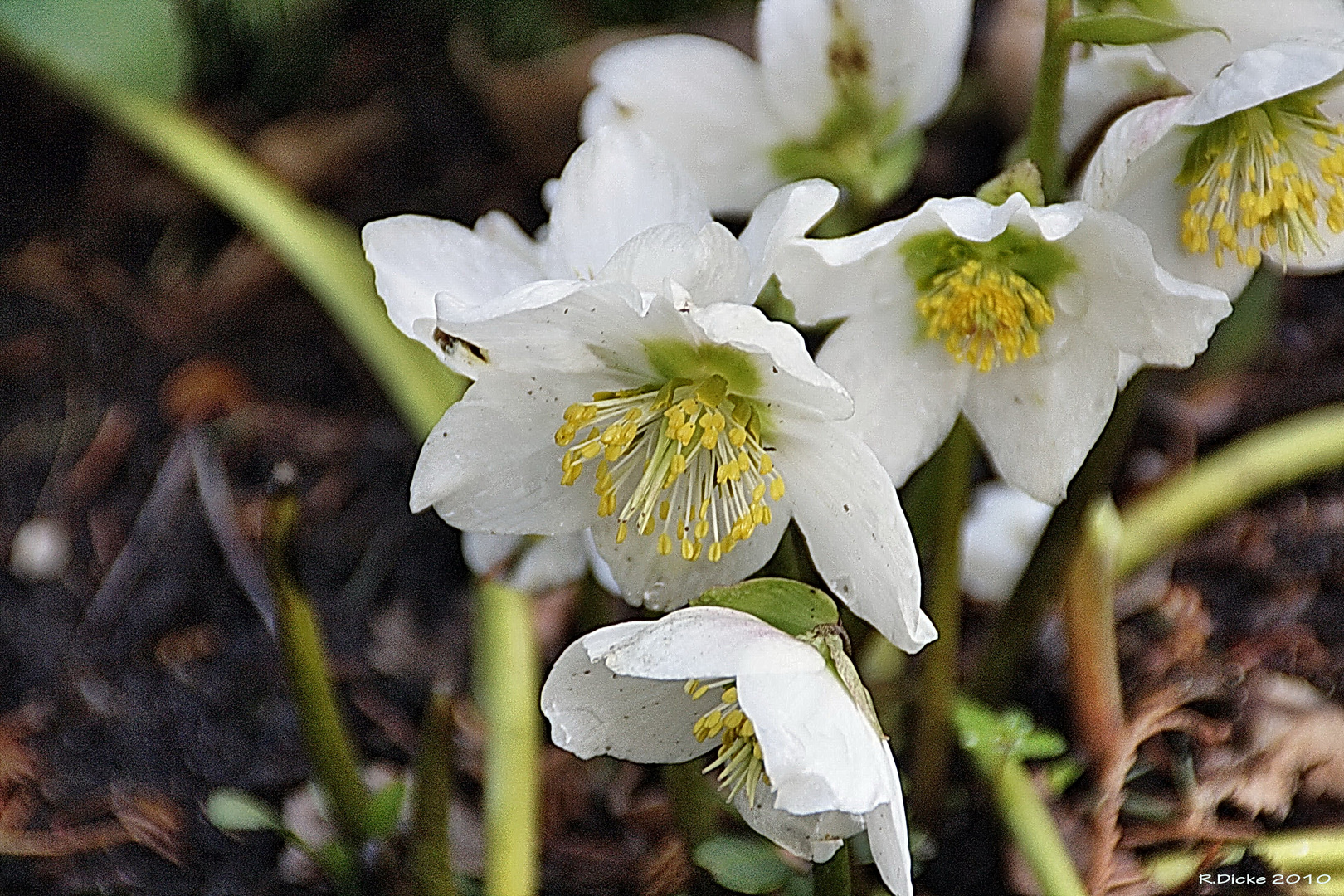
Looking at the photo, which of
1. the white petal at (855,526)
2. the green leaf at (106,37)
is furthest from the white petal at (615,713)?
the green leaf at (106,37)

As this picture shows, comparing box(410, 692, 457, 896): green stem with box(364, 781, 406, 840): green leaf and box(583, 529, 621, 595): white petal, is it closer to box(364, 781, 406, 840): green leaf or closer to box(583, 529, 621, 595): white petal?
box(364, 781, 406, 840): green leaf

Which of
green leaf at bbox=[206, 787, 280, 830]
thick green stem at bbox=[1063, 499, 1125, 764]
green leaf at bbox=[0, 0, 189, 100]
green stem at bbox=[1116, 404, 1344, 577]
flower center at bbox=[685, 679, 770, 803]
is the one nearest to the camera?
flower center at bbox=[685, 679, 770, 803]

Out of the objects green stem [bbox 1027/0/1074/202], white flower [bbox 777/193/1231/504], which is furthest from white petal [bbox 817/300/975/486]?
green stem [bbox 1027/0/1074/202]

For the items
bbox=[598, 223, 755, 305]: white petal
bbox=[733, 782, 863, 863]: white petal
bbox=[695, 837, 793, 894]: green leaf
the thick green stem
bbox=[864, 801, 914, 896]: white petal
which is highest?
bbox=[598, 223, 755, 305]: white petal

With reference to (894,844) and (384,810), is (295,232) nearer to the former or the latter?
(384,810)

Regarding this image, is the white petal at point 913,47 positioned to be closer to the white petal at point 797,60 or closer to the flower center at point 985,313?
the white petal at point 797,60

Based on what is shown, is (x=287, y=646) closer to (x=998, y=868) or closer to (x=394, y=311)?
(x=394, y=311)

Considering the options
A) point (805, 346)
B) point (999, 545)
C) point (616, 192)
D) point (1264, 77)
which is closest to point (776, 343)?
point (805, 346)
